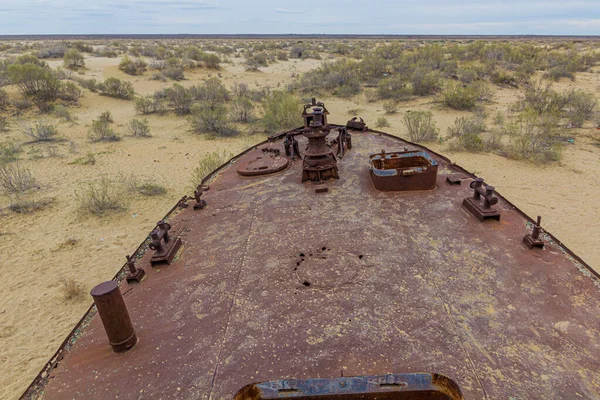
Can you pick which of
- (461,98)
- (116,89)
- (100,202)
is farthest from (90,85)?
(461,98)

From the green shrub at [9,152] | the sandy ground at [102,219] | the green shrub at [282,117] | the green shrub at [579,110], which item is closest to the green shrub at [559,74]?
the green shrub at [579,110]

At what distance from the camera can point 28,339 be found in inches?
203

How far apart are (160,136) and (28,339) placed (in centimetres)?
1055

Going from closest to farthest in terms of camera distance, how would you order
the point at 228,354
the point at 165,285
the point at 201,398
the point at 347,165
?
the point at 201,398
the point at 228,354
the point at 165,285
the point at 347,165

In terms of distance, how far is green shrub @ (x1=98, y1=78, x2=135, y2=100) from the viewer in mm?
20031

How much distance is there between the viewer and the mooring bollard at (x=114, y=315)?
77.2 inches

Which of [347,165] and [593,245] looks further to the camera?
[593,245]

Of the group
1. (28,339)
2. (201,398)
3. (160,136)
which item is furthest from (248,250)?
(160,136)

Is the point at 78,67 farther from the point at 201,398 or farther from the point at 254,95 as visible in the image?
the point at 201,398

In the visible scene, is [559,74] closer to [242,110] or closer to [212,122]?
[242,110]

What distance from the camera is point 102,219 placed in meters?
8.37

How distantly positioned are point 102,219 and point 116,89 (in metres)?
14.8

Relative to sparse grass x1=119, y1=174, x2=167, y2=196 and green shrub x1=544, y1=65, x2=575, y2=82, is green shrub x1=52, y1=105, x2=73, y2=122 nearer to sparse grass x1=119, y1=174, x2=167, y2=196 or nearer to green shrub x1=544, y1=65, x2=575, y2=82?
sparse grass x1=119, y1=174, x2=167, y2=196

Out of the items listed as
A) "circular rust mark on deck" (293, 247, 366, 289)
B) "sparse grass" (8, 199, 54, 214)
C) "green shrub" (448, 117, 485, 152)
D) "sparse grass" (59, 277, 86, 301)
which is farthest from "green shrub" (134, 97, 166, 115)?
"circular rust mark on deck" (293, 247, 366, 289)
